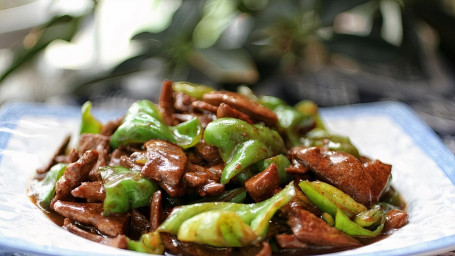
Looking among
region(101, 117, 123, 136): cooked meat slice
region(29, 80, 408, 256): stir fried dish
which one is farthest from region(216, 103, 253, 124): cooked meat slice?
region(101, 117, 123, 136): cooked meat slice

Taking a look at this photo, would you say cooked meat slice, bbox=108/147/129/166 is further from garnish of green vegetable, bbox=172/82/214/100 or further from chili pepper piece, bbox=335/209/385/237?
chili pepper piece, bbox=335/209/385/237

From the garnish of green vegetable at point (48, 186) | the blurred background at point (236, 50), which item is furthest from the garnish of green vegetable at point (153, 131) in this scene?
the blurred background at point (236, 50)

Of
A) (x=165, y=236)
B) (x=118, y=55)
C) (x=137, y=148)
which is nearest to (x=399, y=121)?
(x=137, y=148)

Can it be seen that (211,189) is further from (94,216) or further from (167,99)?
(167,99)

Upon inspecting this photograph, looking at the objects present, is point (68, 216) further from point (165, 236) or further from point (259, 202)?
point (259, 202)

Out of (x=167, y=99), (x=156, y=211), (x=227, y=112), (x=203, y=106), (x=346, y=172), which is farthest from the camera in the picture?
(x=167, y=99)

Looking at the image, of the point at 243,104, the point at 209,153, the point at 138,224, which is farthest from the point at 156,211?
the point at 243,104

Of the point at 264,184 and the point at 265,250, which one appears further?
the point at 264,184
